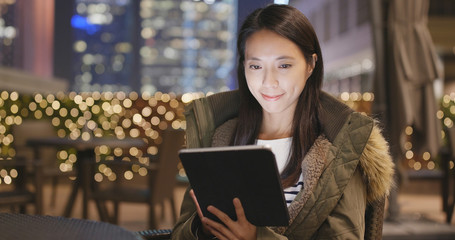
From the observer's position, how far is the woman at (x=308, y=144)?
141cm

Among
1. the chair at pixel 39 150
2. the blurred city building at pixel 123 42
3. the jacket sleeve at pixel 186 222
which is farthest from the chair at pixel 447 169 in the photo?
the blurred city building at pixel 123 42

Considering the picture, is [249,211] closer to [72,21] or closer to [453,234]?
[453,234]

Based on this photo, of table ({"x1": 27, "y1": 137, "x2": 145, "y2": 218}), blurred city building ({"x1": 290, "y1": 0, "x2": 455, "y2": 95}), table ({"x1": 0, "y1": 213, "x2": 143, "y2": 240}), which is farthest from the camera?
blurred city building ({"x1": 290, "y1": 0, "x2": 455, "y2": 95})

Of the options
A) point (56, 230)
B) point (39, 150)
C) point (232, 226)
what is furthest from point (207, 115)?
point (39, 150)

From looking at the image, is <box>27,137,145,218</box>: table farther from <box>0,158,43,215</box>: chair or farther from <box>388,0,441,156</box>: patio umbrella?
<box>388,0,441,156</box>: patio umbrella

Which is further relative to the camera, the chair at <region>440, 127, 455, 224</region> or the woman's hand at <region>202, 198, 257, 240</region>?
the chair at <region>440, 127, 455, 224</region>

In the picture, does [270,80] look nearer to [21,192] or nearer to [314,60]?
[314,60]

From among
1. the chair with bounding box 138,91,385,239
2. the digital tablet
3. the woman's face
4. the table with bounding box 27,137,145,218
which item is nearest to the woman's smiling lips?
the woman's face

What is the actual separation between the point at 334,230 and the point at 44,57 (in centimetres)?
963

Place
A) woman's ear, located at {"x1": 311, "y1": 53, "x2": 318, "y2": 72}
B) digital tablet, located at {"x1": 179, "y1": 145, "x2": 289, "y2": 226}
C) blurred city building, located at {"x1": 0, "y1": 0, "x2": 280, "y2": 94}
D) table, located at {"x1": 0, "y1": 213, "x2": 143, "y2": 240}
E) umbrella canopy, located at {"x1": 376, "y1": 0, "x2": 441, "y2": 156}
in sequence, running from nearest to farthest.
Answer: table, located at {"x1": 0, "y1": 213, "x2": 143, "y2": 240}, digital tablet, located at {"x1": 179, "y1": 145, "x2": 289, "y2": 226}, woman's ear, located at {"x1": 311, "y1": 53, "x2": 318, "y2": 72}, umbrella canopy, located at {"x1": 376, "y1": 0, "x2": 441, "y2": 156}, blurred city building, located at {"x1": 0, "y1": 0, "x2": 280, "y2": 94}

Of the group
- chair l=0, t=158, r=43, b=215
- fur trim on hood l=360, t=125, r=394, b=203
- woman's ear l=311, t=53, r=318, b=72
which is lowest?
chair l=0, t=158, r=43, b=215

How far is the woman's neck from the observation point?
62.5 inches

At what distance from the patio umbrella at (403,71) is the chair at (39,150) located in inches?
121

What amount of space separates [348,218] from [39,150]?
447 cm
